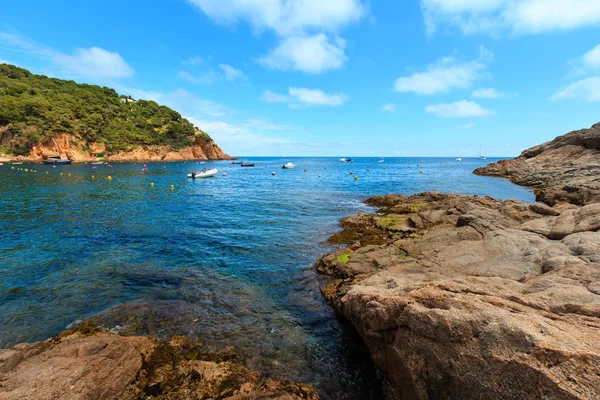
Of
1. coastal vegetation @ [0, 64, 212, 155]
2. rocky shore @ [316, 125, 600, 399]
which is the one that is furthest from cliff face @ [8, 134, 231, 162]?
rocky shore @ [316, 125, 600, 399]

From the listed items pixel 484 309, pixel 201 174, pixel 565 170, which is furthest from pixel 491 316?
pixel 201 174

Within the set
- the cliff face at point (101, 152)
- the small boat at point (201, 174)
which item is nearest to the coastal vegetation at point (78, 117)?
the cliff face at point (101, 152)

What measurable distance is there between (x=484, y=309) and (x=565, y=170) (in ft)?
169

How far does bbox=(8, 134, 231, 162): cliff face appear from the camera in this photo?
83.6 metres

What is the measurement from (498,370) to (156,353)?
7.05m

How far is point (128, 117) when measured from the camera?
120562mm

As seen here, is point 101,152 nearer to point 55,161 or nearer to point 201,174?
point 55,161

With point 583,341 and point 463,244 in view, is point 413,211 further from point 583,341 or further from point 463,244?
point 583,341

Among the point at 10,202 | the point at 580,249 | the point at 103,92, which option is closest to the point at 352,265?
the point at 580,249

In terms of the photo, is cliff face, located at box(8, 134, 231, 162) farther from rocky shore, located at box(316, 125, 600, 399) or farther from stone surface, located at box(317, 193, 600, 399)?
stone surface, located at box(317, 193, 600, 399)

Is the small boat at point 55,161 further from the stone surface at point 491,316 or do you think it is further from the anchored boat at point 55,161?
the stone surface at point 491,316

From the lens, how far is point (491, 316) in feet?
14.2

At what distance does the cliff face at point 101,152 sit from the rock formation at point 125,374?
10824cm

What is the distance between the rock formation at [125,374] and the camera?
189 inches
